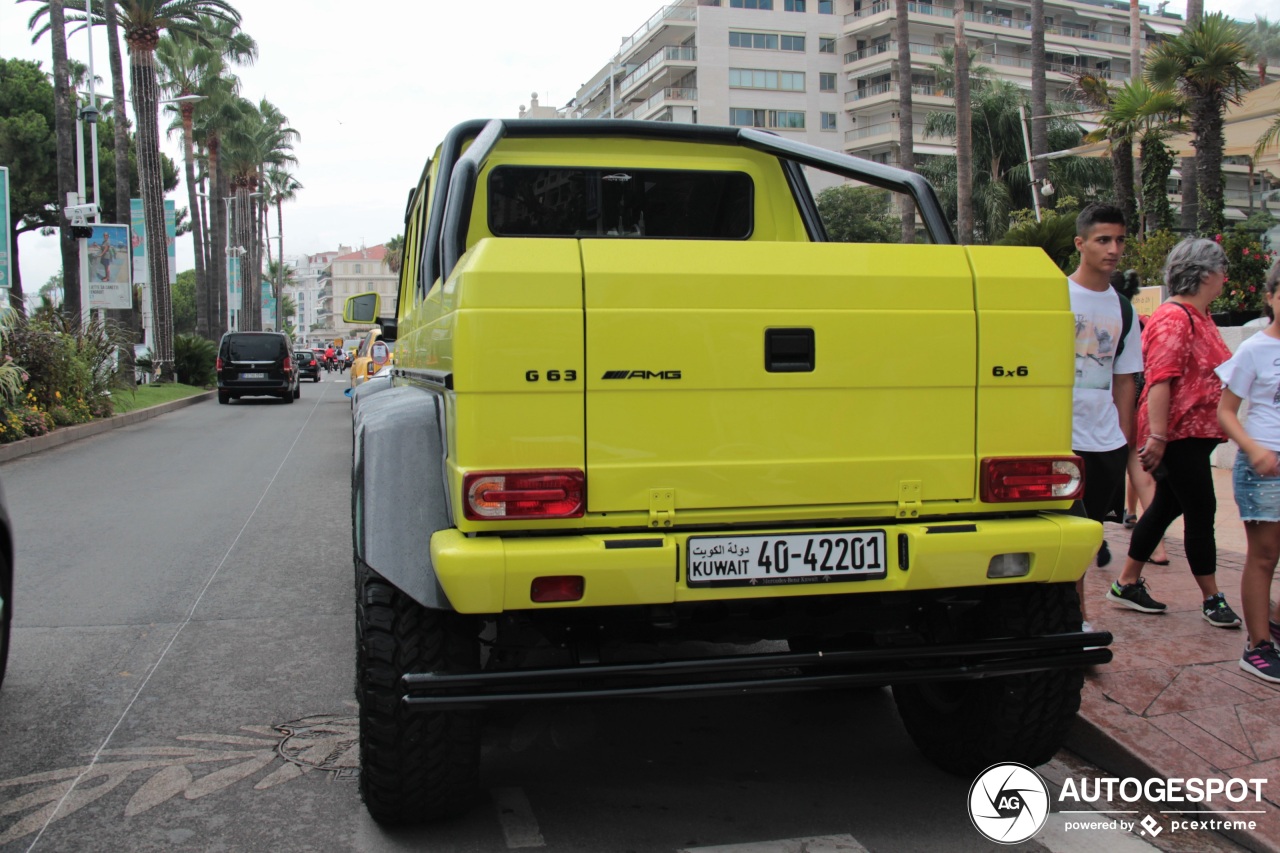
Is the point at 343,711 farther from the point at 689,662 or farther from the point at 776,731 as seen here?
the point at 689,662

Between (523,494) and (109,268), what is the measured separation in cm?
2459

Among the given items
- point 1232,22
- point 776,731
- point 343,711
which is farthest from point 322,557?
point 1232,22

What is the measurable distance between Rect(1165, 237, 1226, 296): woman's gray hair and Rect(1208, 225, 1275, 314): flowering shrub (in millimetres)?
10392

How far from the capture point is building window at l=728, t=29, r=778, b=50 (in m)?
67.9

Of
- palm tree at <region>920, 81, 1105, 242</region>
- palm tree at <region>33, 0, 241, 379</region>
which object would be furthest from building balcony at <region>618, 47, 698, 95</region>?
palm tree at <region>33, 0, 241, 379</region>

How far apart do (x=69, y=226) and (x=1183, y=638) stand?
2362cm

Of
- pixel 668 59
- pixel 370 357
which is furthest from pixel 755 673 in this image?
pixel 668 59

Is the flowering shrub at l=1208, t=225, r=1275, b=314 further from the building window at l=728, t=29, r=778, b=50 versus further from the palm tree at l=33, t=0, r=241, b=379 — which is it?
the building window at l=728, t=29, r=778, b=50

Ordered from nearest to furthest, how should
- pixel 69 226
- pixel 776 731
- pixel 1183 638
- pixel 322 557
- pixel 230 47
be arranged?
1. pixel 776 731
2. pixel 1183 638
3. pixel 322 557
4. pixel 69 226
5. pixel 230 47

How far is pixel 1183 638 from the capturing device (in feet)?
16.3

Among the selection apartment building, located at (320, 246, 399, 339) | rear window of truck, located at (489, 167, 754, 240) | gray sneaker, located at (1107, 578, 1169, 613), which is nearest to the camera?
rear window of truck, located at (489, 167, 754, 240)

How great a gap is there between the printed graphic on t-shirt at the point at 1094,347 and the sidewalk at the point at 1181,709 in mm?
1166

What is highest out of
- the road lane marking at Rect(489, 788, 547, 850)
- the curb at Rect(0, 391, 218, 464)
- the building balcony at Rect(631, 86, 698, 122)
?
the building balcony at Rect(631, 86, 698, 122)

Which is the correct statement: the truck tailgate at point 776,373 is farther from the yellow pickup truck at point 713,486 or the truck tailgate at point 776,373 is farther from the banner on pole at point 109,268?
the banner on pole at point 109,268
